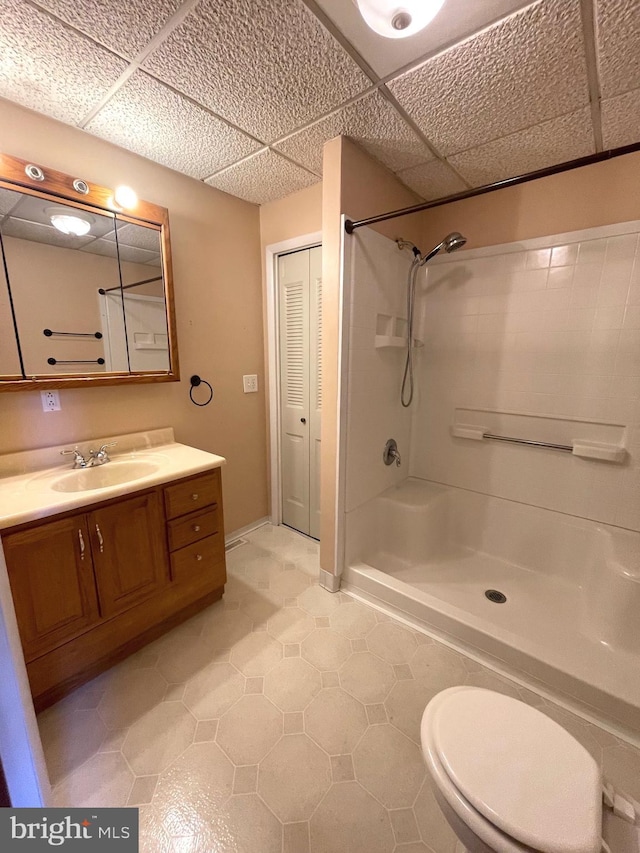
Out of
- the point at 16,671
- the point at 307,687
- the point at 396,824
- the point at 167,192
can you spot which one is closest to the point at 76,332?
the point at 167,192

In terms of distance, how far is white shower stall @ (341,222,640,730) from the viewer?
160 cm

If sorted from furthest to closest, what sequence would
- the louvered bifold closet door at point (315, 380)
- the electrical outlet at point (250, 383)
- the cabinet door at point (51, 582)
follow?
the electrical outlet at point (250, 383), the louvered bifold closet door at point (315, 380), the cabinet door at point (51, 582)

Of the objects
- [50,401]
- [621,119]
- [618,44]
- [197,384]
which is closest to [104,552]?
[50,401]

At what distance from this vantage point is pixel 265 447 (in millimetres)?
2615

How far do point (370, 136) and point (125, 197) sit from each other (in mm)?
1173

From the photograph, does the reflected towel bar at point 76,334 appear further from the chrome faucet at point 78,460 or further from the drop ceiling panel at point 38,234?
the chrome faucet at point 78,460

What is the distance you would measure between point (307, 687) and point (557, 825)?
36.2 inches

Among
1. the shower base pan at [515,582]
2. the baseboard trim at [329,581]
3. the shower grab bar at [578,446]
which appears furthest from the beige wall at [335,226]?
the shower grab bar at [578,446]

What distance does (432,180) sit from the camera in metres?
1.92

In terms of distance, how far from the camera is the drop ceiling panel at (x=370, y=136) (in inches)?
53.1

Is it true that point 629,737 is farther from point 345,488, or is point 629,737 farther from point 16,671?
point 16,671

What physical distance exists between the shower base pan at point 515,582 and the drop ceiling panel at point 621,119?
1.84m

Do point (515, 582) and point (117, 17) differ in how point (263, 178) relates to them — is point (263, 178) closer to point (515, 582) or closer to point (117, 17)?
point (117, 17)

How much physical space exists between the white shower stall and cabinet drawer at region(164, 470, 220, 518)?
69 cm
